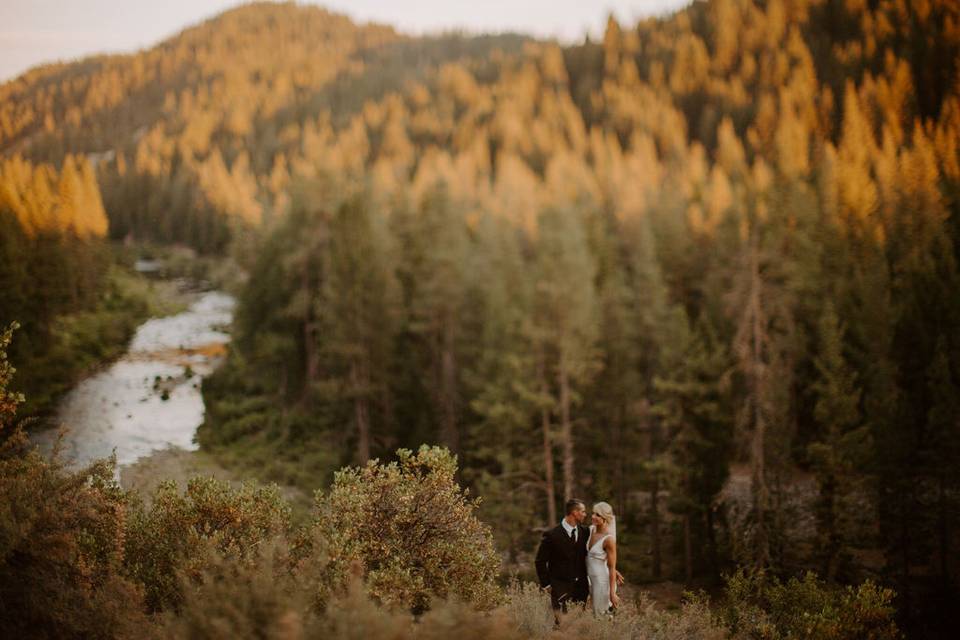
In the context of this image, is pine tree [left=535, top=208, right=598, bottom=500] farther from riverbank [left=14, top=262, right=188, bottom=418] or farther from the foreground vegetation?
riverbank [left=14, top=262, right=188, bottom=418]

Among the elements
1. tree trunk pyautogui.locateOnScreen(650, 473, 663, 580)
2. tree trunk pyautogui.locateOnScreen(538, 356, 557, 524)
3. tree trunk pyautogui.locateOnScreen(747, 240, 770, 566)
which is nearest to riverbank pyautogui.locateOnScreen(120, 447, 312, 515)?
tree trunk pyautogui.locateOnScreen(538, 356, 557, 524)

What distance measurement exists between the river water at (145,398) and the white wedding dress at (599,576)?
72.5ft

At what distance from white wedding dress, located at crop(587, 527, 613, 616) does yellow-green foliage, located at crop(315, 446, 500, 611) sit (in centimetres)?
170

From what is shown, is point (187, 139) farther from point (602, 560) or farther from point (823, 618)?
point (823, 618)

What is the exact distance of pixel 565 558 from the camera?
853 centimetres

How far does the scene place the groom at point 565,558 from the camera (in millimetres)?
8445

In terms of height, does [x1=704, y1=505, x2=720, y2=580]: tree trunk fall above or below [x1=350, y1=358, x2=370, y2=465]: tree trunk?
below

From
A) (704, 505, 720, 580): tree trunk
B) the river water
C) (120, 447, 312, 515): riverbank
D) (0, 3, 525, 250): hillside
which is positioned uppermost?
(0, 3, 525, 250): hillside

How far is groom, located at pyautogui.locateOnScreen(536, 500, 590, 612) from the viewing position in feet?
27.7

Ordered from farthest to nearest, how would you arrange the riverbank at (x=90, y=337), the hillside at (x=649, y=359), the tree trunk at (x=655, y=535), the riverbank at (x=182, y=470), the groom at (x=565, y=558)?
the riverbank at (x=90, y=337) → the riverbank at (x=182, y=470) → the tree trunk at (x=655, y=535) → the hillside at (x=649, y=359) → the groom at (x=565, y=558)

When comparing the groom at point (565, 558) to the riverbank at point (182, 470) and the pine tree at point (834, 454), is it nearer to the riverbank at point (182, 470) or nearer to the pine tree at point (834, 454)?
the pine tree at point (834, 454)

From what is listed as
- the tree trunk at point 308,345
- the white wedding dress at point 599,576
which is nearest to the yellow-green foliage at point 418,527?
the white wedding dress at point 599,576

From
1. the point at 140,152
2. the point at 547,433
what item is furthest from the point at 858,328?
the point at 140,152

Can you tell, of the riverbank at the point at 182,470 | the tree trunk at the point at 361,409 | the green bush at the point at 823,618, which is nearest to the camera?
the green bush at the point at 823,618
